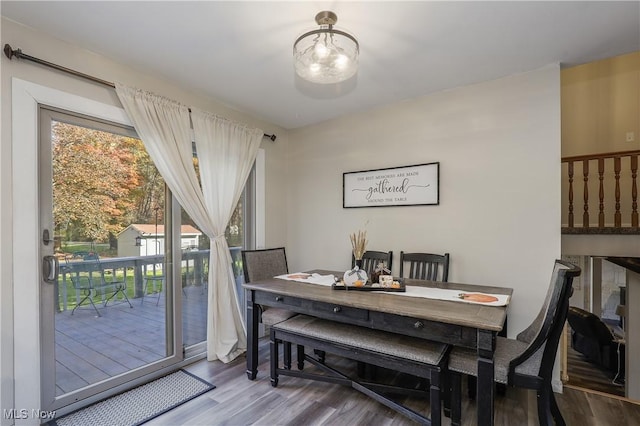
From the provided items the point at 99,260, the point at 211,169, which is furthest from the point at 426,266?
the point at 99,260

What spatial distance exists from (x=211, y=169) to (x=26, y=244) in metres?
1.42

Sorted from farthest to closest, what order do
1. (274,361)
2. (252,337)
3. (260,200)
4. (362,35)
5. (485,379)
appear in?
(260,200) < (252,337) < (274,361) < (362,35) < (485,379)

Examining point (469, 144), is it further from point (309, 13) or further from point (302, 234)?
point (302, 234)

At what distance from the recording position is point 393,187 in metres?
3.10

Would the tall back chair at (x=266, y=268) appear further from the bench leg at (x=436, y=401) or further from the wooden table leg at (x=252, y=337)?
the bench leg at (x=436, y=401)

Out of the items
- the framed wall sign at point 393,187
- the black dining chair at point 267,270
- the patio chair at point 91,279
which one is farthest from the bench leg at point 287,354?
the framed wall sign at point 393,187

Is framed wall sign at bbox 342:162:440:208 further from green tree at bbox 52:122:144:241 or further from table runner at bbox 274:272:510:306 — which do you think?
green tree at bbox 52:122:144:241

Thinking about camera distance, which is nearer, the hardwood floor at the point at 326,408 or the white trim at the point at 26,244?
the white trim at the point at 26,244

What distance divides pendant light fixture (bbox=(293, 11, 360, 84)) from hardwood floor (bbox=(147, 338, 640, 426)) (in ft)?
7.20

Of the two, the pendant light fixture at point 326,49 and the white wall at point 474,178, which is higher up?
the pendant light fixture at point 326,49

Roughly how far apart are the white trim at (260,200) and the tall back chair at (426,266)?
1564 mm

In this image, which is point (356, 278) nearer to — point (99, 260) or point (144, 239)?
point (144, 239)

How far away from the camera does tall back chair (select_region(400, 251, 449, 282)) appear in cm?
271

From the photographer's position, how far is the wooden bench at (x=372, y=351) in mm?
1725
